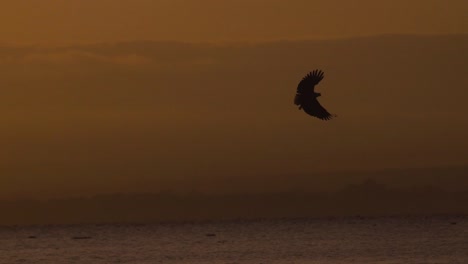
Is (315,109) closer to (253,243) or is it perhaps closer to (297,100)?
(297,100)

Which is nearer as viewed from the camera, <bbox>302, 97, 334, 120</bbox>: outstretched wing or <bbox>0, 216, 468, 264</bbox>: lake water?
<bbox>302, 97, 334, 120</bbox>: outstretched wing

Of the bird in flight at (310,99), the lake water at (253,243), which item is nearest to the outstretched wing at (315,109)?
the bird in flight at (310,99)

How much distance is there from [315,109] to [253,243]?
69323 mm

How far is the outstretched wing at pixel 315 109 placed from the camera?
152 feet

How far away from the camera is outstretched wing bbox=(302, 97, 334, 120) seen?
152 ft

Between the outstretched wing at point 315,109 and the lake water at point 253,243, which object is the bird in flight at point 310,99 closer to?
the outstretched wing at point 315,109

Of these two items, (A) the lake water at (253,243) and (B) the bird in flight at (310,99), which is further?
(A) the lake water at (253,243)

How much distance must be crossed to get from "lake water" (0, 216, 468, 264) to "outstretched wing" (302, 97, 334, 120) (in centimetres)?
3808

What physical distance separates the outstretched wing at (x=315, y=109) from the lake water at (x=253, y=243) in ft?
125

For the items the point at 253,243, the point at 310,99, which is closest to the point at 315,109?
the point at 310,99

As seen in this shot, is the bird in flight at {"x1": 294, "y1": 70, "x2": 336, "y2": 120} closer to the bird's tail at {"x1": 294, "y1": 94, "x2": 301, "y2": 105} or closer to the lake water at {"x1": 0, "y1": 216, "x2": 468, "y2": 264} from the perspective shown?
the bird's tail at {"x1": 294, "y1": 94, "x2": 301, "y2": 105}

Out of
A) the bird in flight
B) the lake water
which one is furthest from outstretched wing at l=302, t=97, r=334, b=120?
the lake water

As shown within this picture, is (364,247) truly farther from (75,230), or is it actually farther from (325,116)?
(325,116)

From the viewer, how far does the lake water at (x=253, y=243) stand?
93.6 meters
